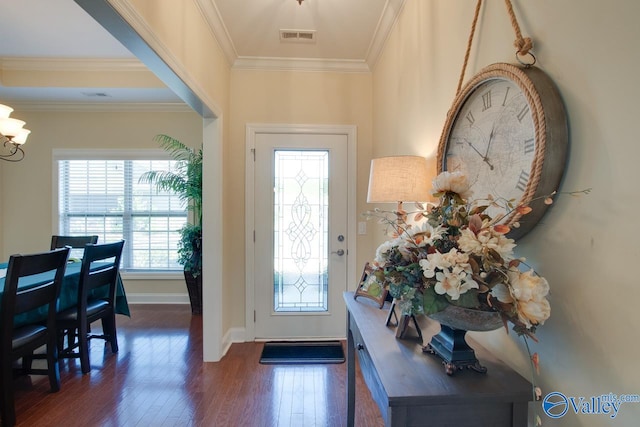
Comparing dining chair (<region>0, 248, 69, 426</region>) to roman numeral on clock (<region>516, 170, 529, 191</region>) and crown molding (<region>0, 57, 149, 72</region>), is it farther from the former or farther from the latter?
roman numeral on clock (<region>516, 170, 529, 191</region>)

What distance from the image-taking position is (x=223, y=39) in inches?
97.4

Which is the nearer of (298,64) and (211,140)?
(211,140)

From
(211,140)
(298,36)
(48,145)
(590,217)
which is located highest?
(298,36)

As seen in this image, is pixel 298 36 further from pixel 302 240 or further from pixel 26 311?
pixel 26 311

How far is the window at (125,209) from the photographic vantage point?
402 centimetres

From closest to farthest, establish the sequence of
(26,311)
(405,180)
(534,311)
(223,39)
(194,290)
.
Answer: (534,311) → (405,180) → (26,311) → (223,39) → (194,290)

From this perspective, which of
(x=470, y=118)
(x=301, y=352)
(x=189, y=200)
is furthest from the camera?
(x=189, y=200)

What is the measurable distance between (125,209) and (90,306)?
194cm

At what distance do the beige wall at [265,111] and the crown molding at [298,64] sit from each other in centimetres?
5

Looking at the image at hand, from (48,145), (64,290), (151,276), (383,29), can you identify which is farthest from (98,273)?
(383,29)

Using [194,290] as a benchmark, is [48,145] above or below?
above

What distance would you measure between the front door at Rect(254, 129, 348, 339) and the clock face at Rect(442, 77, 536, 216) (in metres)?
1.75

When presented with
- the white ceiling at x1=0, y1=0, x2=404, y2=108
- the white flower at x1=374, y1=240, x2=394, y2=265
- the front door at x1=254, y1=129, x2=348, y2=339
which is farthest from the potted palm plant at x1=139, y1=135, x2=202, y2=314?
the white flower at x1=374, y1=240, x2=394, y2=265

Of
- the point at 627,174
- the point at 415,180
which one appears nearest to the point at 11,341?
the point at 415,180
